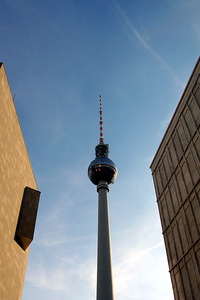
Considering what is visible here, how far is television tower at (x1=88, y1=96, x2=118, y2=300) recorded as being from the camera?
3716cm

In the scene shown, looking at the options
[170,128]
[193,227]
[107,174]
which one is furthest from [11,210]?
[107,174]

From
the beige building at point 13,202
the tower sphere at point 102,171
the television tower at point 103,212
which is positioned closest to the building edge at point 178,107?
the television tower at point 103,212

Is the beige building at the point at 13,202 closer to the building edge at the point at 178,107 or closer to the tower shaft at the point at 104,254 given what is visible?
the tower shaft at the point at 104,254

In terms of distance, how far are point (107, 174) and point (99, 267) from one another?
59.4 ft

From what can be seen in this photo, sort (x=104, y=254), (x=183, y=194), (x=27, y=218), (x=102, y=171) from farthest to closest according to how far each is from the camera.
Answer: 1. (x=102, y=171)
2. (x=104, y=254)
3. (x=183, y=194)
4. (x=27, y=218)

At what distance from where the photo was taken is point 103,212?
46.2 meters

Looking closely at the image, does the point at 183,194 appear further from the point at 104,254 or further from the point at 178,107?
A: the point at 104,254

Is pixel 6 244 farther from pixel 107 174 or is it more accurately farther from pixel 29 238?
pixel 107 174

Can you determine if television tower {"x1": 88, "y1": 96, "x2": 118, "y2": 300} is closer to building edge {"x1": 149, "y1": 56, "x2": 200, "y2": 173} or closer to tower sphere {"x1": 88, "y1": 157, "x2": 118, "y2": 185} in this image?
tower sphere {"x1": 88, "y1": 157, "x2": 118, "y2": 185}

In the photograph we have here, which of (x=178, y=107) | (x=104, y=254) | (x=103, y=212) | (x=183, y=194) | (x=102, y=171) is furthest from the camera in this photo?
(x=102, y=171)

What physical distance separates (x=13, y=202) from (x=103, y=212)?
2223 centimetres

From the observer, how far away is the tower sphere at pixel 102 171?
53219 mm

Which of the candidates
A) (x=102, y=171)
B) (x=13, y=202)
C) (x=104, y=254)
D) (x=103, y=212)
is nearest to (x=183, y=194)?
(x=104, y=254)

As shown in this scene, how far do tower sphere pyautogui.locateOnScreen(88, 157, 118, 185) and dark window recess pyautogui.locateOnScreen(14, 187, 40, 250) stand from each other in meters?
22.9
